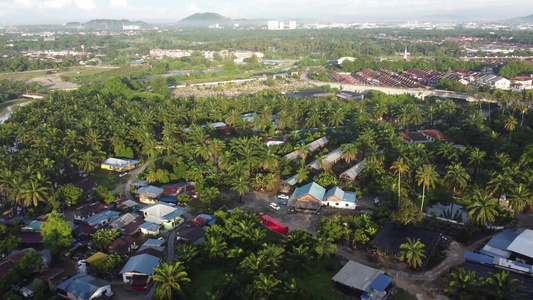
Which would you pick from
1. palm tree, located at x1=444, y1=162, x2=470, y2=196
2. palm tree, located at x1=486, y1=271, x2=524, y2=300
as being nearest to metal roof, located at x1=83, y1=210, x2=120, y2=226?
palm tree, located at x1=486, y1=271, x2=524, y2=300

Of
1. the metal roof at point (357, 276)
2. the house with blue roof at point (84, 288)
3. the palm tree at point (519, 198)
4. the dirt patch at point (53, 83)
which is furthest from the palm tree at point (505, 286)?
the dirt patch at point (53, 83)

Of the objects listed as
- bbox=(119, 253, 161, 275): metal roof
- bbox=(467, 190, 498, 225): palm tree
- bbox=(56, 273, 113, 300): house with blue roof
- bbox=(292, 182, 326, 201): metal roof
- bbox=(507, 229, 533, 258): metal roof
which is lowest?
bbox=(56, 273, 113, 300): house with blue roof

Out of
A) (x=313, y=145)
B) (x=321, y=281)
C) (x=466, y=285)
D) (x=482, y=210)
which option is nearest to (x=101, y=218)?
(x=321, y=281)

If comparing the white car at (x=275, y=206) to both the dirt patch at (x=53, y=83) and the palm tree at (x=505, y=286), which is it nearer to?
the palm tree at (x=505, y=286)

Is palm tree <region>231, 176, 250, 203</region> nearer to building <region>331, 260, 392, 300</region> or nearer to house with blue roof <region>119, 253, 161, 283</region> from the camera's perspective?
house with blue roof <region>119, 253, 161, 283</region>

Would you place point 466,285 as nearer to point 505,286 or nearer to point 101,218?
point 505,286
